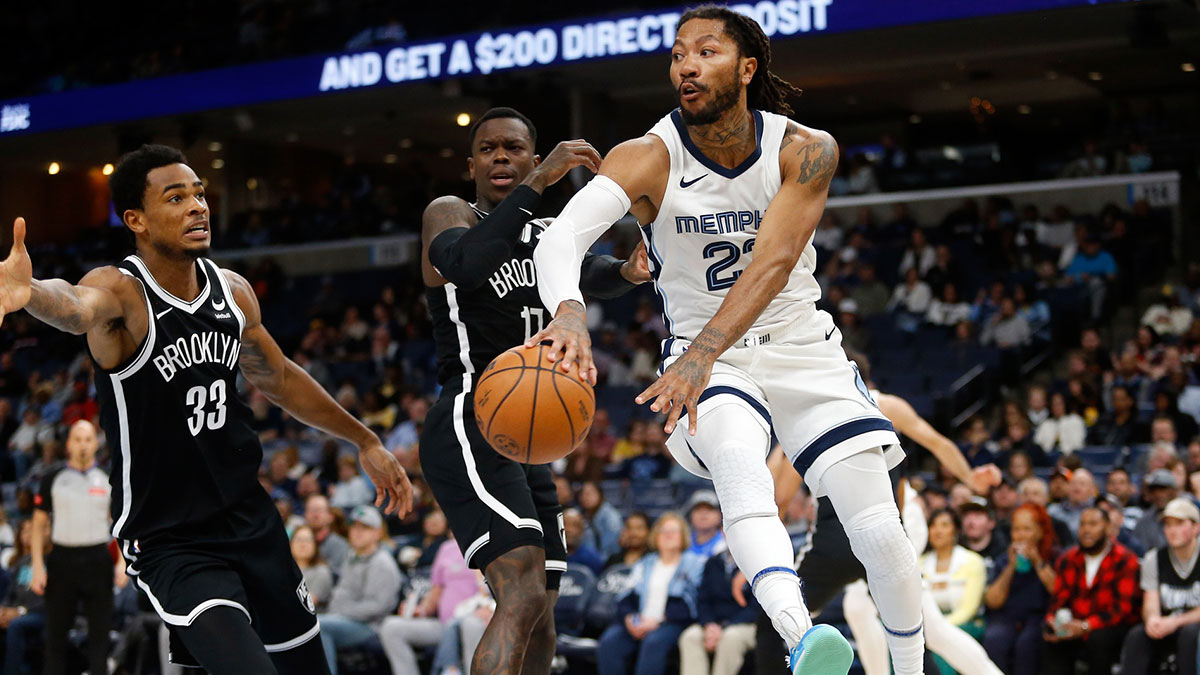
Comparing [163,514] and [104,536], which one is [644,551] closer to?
[104,536]

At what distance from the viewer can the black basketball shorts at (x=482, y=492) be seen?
15.1ft

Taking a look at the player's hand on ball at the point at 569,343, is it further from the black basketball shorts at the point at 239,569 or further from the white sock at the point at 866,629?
the white sock at the point at 866,629

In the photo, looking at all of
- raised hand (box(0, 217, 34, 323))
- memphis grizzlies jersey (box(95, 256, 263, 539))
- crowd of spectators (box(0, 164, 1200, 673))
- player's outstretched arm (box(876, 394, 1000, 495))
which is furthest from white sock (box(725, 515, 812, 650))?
crowd of spectators (box(0, 164, 1200, 673))

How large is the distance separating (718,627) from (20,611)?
679cm

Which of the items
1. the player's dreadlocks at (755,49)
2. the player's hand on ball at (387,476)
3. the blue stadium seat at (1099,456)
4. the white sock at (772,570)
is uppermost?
the player's dreadlocks at (755,49)

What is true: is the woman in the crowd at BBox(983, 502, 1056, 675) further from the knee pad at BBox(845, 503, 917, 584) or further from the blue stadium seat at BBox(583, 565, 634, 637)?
the knee pad at BBox(845, 503, 917, 584)

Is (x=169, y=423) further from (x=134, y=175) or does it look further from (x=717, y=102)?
(x=717, y=102)

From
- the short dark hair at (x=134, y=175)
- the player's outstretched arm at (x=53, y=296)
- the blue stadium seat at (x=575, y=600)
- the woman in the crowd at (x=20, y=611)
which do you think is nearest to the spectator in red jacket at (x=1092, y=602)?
the blue stadium seat at (x=575, y=600)

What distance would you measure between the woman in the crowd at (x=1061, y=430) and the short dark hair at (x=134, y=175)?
9.12 metres

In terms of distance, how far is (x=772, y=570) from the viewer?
399 cm

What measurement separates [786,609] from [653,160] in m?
1.49

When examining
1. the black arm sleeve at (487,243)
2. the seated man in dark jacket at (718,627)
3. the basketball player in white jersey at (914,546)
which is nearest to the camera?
the black arm sleeve at (487,243)

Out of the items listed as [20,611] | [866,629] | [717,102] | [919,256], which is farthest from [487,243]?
[919,256]

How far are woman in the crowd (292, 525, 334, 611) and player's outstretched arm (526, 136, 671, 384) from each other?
22.0ft
